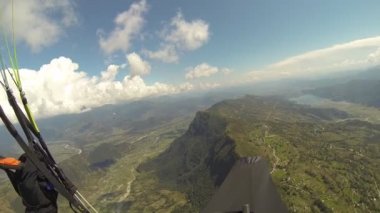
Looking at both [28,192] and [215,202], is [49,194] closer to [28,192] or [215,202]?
[28,192]

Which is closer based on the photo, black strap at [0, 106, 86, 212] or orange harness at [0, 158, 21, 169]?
black strap at [0, 106, 86, 212]

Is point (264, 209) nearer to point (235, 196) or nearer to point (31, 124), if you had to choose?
point (235, 196)

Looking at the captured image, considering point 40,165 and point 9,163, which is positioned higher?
point 9,163

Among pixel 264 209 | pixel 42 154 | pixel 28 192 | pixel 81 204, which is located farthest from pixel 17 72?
pixel 264 209

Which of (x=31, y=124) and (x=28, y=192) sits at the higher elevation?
(x=31, y=124)

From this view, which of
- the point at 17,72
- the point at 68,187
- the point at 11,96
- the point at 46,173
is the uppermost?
the point at 17,72

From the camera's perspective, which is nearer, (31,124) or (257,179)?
(31,124)

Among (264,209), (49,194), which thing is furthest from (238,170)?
(49,194)

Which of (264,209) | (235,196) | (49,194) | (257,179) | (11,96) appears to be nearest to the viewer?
(11,96)

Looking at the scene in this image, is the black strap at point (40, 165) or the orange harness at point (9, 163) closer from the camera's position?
the black strap at point (40, 165)

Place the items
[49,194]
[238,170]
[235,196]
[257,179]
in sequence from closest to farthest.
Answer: [49,194], [235,196], [257,179], [238,170]
